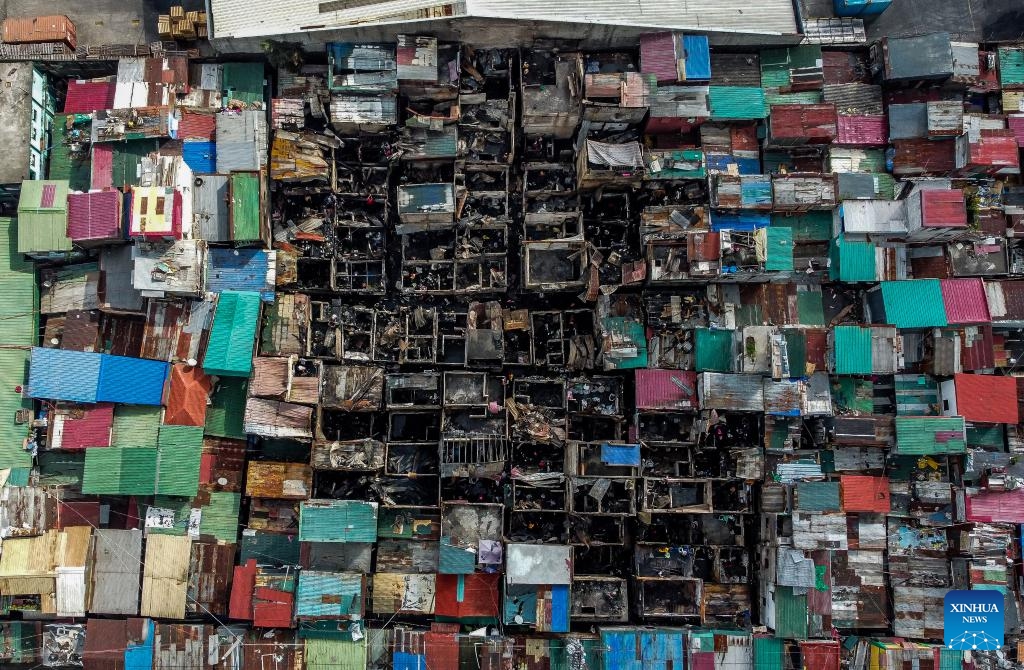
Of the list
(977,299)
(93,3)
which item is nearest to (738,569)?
(977,299)

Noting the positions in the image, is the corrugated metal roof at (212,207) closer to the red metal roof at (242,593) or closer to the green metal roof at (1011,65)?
the red metal roof at (242,593)

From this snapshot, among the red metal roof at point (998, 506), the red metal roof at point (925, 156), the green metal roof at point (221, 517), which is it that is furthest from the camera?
the red metal roof at point (925, 156)

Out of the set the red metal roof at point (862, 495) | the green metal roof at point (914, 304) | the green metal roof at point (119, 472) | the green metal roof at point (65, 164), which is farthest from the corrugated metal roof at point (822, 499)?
the green metal roof at point (65, 164)

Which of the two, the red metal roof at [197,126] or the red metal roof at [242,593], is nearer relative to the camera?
the red metal roof at [242,593]

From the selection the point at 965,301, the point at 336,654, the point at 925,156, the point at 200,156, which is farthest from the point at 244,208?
the point at 965,301

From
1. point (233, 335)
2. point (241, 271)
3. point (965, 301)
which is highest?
point (241, 271)

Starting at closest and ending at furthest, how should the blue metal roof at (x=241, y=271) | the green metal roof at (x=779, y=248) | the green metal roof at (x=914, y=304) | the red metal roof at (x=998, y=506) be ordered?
the green metal roof at (x=779, y=248) < the red metal roof at (x=998, y=506) < the green metal roof at (x=914, y=304) < the blue metal roof at (x=241, y=271)

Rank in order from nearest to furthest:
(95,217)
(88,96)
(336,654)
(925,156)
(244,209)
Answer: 1. (336,654)
2. (95,217)
3. (244,209)
4. (925,156)
5. (88,96)

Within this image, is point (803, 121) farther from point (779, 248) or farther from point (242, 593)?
point (242, 593)
